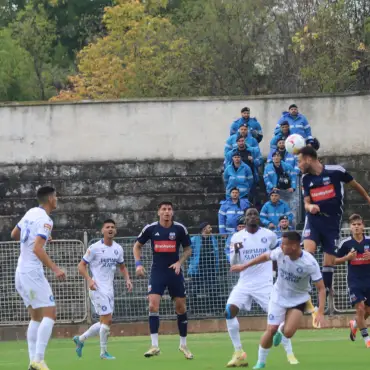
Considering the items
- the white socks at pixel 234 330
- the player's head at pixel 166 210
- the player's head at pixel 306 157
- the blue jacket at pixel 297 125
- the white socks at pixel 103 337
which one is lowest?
the white socks at pixel 103 337

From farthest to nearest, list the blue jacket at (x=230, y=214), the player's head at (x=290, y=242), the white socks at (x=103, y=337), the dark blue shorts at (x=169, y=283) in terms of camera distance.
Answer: the blue jacket at (x=230, y=214) → the white socks at (x=103, y=337) → the dark blue shorts at (x=169, y=283) → the player's head at (x=290, y=242)

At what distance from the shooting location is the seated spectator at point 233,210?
24.8 metres

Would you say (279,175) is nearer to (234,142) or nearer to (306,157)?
(234,142)

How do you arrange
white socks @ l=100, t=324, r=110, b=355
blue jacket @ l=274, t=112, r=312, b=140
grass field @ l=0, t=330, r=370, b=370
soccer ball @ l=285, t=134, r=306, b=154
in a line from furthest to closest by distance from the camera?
blue jacket @ l=274, t=112, r=312, b=140 < white socks @ l=100, t=324, r=110, b=355 < soccer ball @ l=285, t=134, r=306, b=154 < grass field @ l=0, t=330, r=370, b=370

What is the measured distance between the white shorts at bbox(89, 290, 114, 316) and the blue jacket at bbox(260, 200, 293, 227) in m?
6.44

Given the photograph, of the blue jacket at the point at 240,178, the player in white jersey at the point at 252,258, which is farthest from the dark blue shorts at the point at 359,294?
the blue jacket at the point at 240,178

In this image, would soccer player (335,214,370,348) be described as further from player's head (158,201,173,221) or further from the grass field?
player's head (158,201,173,221)

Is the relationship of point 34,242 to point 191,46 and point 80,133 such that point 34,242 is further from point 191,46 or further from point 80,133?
point 191,46

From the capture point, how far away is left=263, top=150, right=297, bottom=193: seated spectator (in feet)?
83.6

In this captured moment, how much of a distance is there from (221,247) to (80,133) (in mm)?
7263

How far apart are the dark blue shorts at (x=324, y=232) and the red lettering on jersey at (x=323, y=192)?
0.91 feet

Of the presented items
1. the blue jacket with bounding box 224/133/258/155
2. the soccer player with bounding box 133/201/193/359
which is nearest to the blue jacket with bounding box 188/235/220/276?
the blue jacket with bounding box 224/133/258/155

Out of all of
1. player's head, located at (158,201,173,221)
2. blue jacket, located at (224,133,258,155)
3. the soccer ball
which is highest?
blue jacket, located at (224,133,258,155)

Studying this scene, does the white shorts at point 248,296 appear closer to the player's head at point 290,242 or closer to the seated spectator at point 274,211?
the player's head at point 290,242
